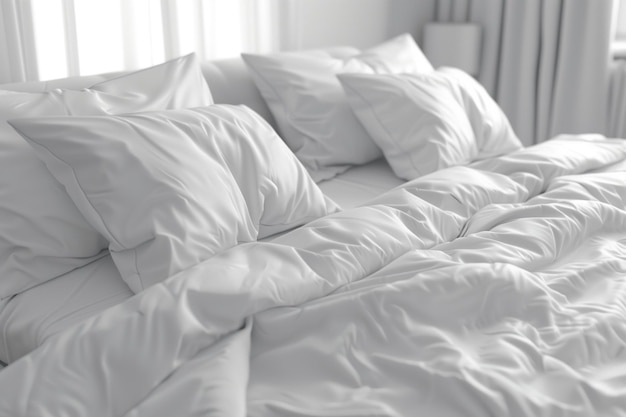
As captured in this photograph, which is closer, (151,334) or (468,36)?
(151,334)

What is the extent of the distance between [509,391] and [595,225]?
82 cm

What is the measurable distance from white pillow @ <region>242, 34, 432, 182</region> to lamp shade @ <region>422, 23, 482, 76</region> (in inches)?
52.4

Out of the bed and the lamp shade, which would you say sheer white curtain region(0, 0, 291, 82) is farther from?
the lamp shade

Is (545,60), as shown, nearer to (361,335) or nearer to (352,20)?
(352,20)

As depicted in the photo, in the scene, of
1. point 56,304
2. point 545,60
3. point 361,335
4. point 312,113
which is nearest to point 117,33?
point 312,113

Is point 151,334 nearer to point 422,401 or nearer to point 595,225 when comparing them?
point 422,401

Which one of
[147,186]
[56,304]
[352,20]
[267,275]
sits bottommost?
[56,304]

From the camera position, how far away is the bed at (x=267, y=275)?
1.10 meters

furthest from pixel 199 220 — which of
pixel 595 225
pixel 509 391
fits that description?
pixel 595 225

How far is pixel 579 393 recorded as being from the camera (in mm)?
1090

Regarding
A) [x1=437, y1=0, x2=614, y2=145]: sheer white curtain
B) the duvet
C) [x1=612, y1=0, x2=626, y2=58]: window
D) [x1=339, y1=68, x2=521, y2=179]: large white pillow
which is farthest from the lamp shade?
the duvet

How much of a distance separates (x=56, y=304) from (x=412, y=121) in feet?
4.36

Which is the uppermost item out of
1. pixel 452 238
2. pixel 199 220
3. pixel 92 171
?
pixel 92 171

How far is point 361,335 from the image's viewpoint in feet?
4.02
